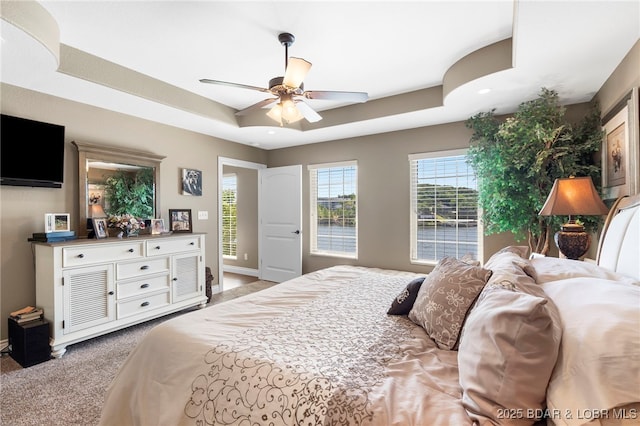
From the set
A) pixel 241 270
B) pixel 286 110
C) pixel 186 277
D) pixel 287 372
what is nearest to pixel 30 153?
pixel 186 277

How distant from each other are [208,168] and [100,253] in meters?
2.01

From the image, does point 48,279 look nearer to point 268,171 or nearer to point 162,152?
Result: point 162,152

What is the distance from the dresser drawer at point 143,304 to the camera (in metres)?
3.08

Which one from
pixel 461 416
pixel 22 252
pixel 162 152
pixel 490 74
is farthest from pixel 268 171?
pixel 461 416

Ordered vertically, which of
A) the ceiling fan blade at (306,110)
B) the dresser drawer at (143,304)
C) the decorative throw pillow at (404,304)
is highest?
the ceiling fan blade at (306,110)

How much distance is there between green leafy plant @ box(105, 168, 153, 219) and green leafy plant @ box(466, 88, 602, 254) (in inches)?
156

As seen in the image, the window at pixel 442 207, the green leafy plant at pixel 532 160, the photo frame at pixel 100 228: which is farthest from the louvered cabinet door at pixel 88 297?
the green leafy plant at pixel 532 160

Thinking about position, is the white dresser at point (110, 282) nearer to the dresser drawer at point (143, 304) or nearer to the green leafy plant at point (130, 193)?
the dresser drawer at point (143, 304)

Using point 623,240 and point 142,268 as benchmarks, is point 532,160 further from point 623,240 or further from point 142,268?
point 142,268

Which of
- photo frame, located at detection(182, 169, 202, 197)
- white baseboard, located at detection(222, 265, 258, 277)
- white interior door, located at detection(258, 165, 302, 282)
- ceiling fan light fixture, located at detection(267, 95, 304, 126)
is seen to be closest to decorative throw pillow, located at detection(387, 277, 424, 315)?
ceiling fan light fixture, located at detection(267, 95, 304, 126)

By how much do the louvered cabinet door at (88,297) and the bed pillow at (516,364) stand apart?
10.7ft

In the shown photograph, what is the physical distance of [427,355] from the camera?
128 centimetres

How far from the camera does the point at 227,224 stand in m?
6.68

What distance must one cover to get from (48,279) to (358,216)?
12.0 ft
